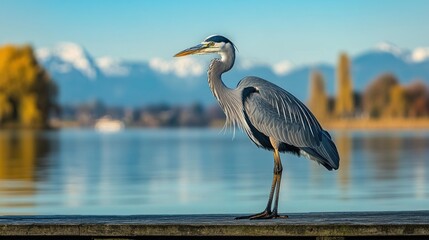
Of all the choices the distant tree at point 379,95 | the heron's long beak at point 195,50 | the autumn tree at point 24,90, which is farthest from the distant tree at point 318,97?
the heron's long beak at point 195,50

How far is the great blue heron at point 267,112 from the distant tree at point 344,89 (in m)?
118

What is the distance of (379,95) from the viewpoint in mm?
132750

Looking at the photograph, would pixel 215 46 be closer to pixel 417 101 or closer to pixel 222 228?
pixel 222 228

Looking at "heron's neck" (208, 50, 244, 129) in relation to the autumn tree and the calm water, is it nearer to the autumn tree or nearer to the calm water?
the calm water

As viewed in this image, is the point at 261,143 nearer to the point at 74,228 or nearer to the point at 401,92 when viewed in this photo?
the point at 74,228

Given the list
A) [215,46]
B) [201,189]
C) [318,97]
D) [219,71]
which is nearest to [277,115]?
[219,71]

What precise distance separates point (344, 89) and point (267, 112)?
12285 cm

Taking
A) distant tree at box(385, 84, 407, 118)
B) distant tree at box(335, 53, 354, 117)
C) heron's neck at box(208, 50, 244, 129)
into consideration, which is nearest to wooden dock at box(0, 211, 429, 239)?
heron's neck at box(208, 50, 244, 129)

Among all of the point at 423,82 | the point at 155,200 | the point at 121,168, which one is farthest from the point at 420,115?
the point at 155,200

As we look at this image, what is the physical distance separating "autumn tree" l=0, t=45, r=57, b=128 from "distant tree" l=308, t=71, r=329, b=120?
5046cm

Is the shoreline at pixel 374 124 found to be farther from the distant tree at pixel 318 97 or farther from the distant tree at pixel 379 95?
the distant tree at pixel 318 97

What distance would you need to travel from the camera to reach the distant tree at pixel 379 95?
128 m

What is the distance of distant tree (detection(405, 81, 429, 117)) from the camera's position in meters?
123
